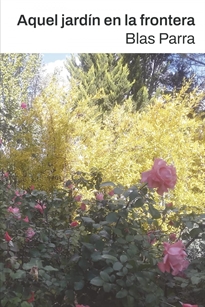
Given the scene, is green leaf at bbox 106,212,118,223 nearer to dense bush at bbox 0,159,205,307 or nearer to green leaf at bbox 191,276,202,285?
dense bush at bbox 0,159,205,307

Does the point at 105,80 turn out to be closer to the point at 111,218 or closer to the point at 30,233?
the point at 30,233

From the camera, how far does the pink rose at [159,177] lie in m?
1.21

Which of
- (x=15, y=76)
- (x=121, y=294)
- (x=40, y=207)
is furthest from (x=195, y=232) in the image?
(x=15, y=76)

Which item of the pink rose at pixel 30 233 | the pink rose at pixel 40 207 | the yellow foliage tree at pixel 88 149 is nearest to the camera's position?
the pink rose at pixel 30 233

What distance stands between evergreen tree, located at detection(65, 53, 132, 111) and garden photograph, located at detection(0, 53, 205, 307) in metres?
0.03

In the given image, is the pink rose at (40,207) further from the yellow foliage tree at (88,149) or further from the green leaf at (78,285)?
the yellow foliage tree at (88,149)

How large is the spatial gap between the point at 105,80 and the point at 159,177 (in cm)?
829

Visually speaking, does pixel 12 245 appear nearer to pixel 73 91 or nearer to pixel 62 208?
pixel 62 208

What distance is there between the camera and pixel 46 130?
4680 millimetres
